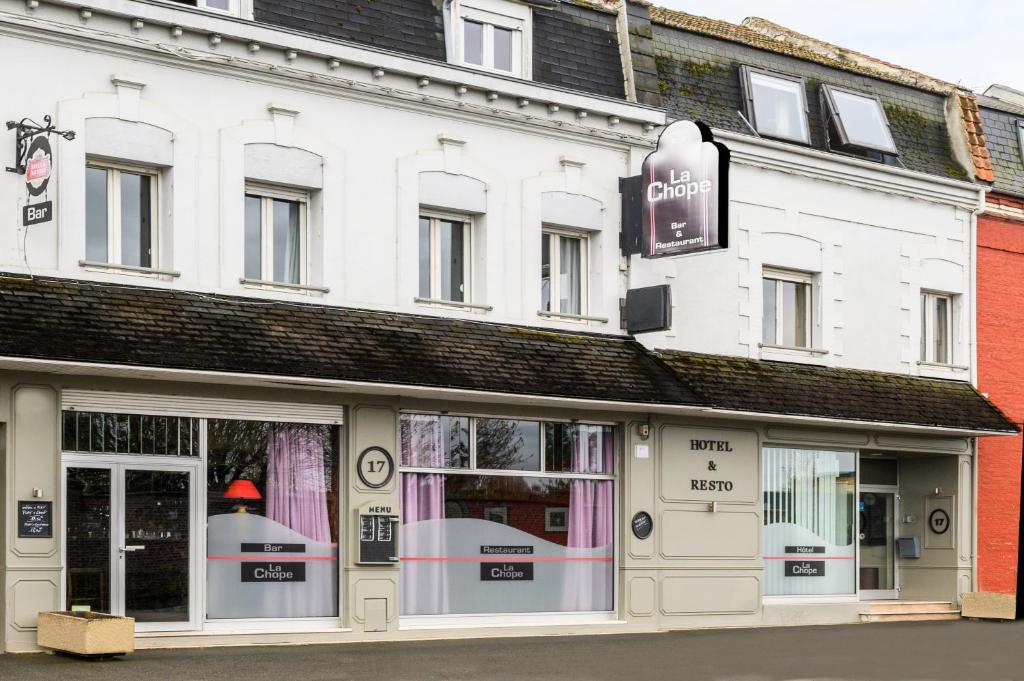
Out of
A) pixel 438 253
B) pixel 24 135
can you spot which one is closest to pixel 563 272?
pixel 438 253

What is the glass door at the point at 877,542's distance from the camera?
25750 mm

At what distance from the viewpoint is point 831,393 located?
23438 millimetres

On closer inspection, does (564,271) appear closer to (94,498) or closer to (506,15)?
(506,15)

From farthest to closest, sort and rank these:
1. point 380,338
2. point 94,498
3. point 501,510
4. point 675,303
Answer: point 675,303 < point 501,510 < point 380,338 < point 94,498

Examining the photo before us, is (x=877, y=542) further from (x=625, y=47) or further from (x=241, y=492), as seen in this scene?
(x=241, y=492)

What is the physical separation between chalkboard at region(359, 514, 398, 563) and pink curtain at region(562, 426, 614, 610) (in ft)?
9.69

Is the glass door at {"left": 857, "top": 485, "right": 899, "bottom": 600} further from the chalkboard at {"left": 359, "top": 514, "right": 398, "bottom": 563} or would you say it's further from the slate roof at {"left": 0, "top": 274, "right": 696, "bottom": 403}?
the chalkboard at {"left": 359, "top": 514, "right": 398, "bottom": 563}

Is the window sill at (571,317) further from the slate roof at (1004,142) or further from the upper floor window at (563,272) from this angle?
the slate roof at (1004,142)

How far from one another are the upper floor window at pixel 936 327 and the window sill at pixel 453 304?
8.82 metres

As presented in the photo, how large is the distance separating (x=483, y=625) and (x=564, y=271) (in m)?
5.03

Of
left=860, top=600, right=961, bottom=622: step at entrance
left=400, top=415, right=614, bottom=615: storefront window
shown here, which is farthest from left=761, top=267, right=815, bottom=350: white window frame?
left=860, top=600, right=961, bottom=622: step at entrance

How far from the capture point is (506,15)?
21375 millimetres

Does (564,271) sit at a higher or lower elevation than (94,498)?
higher

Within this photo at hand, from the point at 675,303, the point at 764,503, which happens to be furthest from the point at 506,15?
the point at 764,503
